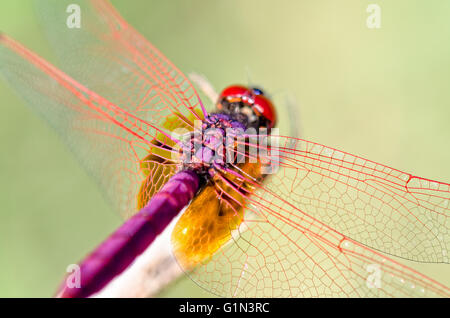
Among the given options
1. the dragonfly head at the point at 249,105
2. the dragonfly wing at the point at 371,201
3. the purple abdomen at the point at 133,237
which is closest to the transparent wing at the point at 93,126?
the purple abdomen at the point at 133,237

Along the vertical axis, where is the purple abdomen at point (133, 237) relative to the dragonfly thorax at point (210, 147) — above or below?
below

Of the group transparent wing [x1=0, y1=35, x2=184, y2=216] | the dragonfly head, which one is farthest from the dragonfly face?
transparent wing [x1=0, y1=35, x2=184, y2=216]

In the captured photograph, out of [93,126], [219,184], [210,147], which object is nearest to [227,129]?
[210,147]

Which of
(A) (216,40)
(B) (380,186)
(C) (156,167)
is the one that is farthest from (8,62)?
(B) (380,186)

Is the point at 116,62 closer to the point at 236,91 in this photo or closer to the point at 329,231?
the point at 236,91

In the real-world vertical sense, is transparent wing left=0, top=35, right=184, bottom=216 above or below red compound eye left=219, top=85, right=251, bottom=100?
below

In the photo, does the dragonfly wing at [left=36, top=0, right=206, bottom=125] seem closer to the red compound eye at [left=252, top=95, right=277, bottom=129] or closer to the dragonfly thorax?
the dragonfly thorax

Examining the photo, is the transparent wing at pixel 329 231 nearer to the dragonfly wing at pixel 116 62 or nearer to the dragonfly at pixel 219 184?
the dragonfly at pixel 219 184
